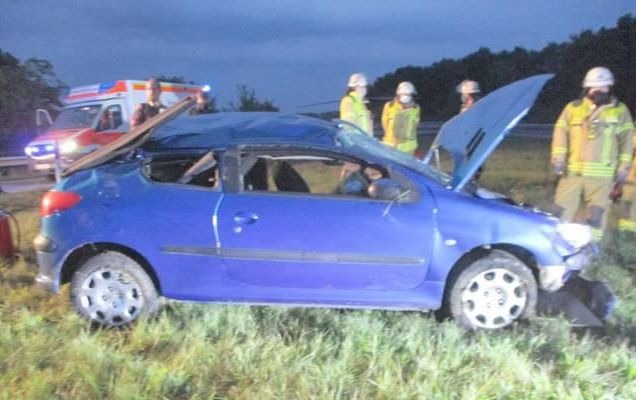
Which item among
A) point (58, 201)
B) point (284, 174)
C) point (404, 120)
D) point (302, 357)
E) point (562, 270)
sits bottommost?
point (302, 357)

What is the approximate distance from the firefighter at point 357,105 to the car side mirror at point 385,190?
387 cm

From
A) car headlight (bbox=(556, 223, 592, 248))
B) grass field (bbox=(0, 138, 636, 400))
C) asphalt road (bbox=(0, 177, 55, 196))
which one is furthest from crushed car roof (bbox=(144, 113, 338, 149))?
asphalt road (bbox=(0, 177, 55, 196))

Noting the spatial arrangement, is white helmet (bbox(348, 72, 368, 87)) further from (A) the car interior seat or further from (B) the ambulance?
(B) the ambulance

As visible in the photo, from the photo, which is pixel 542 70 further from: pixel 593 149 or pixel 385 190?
pixel 385 190

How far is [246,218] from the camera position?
16.6 ft

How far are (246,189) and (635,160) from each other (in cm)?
460

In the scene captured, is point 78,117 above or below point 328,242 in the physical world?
above

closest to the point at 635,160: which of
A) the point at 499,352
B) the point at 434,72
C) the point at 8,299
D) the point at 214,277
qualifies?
the point at 499,352

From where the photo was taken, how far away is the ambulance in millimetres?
15000

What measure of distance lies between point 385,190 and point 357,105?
405 centimetres

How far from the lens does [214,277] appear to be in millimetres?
5121

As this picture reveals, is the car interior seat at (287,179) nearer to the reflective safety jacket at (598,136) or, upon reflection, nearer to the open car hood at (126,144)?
the open car hood at (126,144)

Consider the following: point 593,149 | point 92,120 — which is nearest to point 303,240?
point 593,149

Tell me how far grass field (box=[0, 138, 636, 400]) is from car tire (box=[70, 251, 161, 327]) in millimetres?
109
